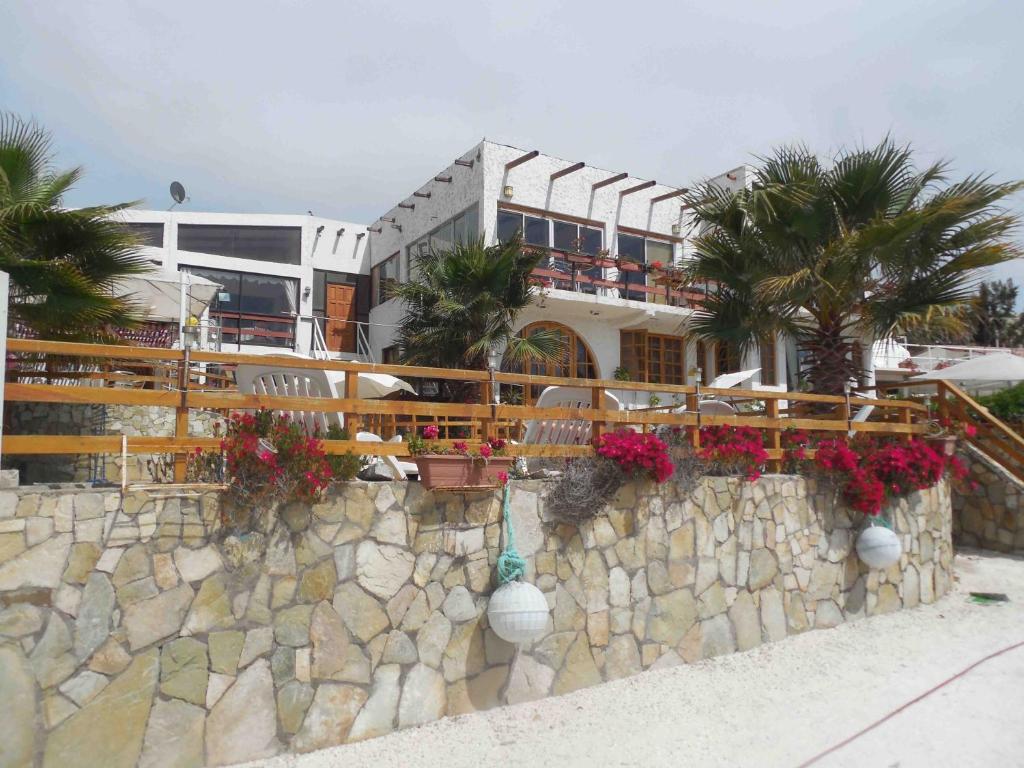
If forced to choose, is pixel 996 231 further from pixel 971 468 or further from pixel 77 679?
pixel 77 679

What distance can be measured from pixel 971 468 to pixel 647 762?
32.9 ft

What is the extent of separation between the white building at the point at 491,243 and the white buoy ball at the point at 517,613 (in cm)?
1046

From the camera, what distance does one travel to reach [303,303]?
20094 mm

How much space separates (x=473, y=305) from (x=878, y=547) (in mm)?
7175

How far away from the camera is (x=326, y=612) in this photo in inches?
209

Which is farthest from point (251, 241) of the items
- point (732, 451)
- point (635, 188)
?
point (732, 451)

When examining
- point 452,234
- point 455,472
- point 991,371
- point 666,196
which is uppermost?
point 666,196

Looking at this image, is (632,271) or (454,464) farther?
(632,271)

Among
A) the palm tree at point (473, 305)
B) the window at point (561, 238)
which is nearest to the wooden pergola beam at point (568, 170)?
the window at point (561, 238)

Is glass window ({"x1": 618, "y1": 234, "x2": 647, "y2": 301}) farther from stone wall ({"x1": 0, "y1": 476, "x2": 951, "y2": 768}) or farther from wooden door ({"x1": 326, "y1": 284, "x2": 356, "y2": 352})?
stone wall ({"x1": 0, "y1": 476, "x2": 951, "y2": 768})

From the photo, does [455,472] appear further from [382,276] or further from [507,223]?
[382,276]

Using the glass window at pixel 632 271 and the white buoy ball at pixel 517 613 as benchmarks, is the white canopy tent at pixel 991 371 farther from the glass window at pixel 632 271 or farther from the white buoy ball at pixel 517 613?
the white buoy ball at pixel 517 613

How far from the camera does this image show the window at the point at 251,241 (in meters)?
20.2

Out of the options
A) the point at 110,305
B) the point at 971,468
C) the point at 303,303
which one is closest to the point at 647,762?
the point at 110,305
